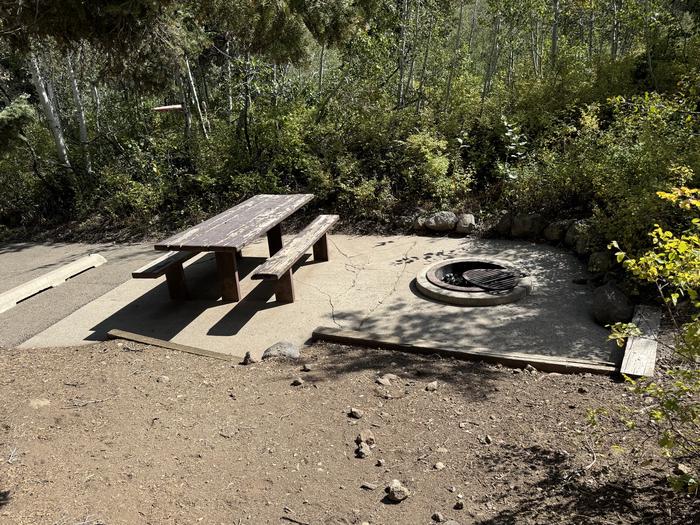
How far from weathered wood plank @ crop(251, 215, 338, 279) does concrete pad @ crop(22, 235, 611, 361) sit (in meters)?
0.47

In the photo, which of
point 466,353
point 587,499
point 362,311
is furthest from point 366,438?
point 362,311

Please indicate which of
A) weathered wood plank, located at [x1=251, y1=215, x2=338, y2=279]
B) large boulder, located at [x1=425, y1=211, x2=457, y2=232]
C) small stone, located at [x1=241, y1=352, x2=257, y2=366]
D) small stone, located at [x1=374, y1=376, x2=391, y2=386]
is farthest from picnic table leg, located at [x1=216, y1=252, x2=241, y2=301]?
large boulder, located at [x1=425, y1=211, x2=457, y2=232]

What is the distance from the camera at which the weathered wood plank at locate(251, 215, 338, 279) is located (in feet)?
15.0

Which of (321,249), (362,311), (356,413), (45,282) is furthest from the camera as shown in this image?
(321,249)

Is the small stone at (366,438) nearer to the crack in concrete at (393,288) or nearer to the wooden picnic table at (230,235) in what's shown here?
the crack in concrete at (393,288)

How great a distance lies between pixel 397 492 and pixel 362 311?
255 cm

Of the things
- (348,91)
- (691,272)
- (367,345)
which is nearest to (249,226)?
(367,345)

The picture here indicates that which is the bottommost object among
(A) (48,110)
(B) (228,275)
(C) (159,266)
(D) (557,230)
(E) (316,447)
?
(E) (316,447)

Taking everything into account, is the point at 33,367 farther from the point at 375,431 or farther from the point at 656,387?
the point at 656,387

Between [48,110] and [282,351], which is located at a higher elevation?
[48,110]

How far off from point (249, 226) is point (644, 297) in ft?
12.3

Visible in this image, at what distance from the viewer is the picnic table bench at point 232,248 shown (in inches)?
183

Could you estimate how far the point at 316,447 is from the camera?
279 centimetres

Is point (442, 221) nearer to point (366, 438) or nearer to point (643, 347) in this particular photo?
point (643, 347)
